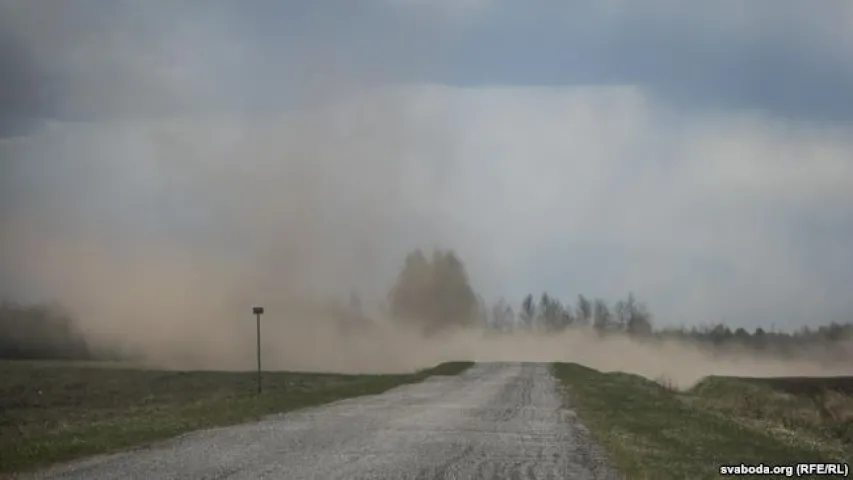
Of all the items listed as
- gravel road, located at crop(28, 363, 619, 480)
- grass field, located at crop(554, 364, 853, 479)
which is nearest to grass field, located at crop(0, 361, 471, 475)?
gravel road, located at crop(28, 363, 619, 480)

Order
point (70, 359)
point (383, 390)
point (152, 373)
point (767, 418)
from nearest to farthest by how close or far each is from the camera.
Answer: point (767, 418), point (383, 390), point (152, 373), point (70, 359)

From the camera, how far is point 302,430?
33.0m

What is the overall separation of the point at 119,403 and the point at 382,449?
27.9 meters

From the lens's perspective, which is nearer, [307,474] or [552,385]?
[307,474]

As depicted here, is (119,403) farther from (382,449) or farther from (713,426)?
(713,426)

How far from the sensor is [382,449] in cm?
2758

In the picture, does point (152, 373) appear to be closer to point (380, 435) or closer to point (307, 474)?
point (380, 435)

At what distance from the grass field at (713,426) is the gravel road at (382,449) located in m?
1.19

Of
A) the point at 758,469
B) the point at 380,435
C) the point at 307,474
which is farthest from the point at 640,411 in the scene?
the point at 307,474

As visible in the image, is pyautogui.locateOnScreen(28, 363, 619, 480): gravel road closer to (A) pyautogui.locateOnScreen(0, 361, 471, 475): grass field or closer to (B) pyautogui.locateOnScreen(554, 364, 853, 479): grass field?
(B) pyautogui.locateOnScreen(554, 364, 853, 479): grass field

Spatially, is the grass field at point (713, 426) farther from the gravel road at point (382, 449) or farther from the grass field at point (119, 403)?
the grass field at point (119, 403)

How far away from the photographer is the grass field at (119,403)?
95.4 ft

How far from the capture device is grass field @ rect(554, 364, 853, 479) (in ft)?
85.0

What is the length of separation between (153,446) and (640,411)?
890 inches
